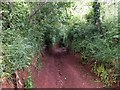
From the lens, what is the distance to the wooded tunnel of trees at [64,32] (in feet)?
24.1

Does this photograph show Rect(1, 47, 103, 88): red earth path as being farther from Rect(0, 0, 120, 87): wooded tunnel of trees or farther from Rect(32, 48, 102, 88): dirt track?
Rect(0, 0, 120, 87): wooded tunnel of trees

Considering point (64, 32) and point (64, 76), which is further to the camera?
point (64, 32)

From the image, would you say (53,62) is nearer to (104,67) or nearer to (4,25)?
(104,67)

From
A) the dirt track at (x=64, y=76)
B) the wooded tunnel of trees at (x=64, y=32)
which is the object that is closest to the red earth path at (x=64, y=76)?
the dirt track at (x=64, y=76)

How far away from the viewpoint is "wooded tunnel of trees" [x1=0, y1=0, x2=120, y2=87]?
7348 millimetres

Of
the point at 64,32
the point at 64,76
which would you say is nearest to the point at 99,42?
the point at 64,76

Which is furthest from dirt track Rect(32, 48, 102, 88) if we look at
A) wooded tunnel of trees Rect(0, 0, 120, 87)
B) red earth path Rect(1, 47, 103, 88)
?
wooded tunnel of trees Rect(0, 0, 120, 87)

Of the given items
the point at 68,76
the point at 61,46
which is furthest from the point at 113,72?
the point at 61,46

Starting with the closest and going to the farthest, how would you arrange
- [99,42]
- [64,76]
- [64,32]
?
[64,76] → [99,42] → [64,32]

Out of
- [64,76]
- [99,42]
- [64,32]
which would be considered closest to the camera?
[64,76]

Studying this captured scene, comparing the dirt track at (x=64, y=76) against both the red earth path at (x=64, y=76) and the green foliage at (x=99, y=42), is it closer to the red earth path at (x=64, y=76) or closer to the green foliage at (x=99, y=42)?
the red earth path at (x=64, y=76)

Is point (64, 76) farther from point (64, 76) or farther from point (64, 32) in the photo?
point (64, 32)

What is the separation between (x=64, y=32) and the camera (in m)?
14.9

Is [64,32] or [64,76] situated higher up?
[64,32]
